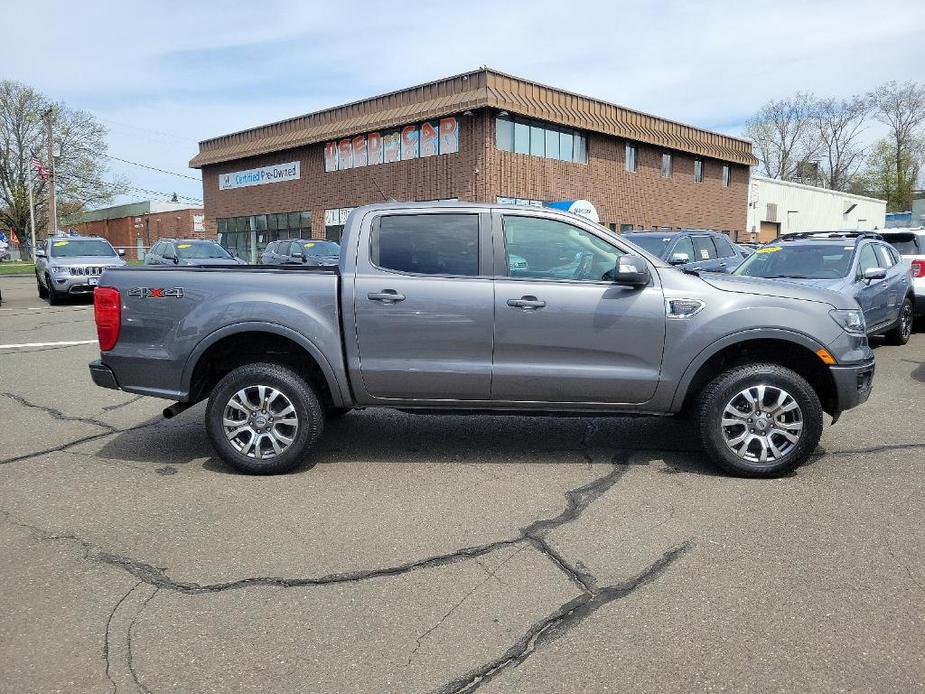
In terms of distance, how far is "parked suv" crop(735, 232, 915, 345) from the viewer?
869cm

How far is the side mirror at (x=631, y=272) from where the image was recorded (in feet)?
14.7

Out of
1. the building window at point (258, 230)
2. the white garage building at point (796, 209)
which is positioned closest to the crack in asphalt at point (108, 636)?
the building window at point (258, 230)

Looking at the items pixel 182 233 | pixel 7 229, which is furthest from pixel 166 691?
pixel 7 229

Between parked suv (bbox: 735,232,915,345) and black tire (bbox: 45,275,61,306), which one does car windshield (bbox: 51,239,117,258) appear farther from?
parked suv (bbox: 735,232,915,345)

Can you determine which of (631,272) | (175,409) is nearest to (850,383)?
(631,272)

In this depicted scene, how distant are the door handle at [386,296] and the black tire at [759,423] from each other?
2136mm

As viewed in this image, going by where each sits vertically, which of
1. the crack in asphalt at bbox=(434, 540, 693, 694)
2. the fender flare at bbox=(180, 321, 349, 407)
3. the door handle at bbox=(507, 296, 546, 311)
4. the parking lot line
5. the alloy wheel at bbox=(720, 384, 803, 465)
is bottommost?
the crack in asphalt at bbox=(434, 540, 693, 694)

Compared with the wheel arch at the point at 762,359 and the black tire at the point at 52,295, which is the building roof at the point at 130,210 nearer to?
the black tire at the point at 52,295

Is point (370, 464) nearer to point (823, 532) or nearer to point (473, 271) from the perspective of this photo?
point (473, 271)

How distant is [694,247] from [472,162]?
15200 millimetres

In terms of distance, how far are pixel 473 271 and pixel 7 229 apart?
7012cm

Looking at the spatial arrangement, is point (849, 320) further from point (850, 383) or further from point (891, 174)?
point (891, 174)

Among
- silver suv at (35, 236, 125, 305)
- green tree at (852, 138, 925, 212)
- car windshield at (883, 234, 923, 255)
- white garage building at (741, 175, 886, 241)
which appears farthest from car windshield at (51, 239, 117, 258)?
green tree at (852, 138, 925, 212)

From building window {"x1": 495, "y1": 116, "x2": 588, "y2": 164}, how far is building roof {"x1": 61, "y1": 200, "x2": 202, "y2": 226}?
3983 cm
